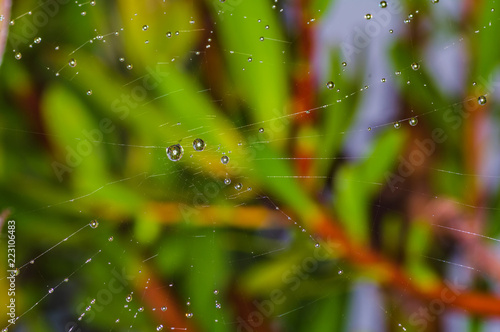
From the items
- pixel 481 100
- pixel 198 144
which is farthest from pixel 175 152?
pixel 481 100

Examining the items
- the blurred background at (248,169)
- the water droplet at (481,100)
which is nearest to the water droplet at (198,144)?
the blurred background at (248,169)

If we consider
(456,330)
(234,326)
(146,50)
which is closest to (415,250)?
(456,330)

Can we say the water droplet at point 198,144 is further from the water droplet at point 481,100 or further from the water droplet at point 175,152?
the water droplet at point 481,100

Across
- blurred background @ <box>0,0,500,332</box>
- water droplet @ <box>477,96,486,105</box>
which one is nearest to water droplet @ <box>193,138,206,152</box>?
blurred background @ <box>0,0,500,332</box>

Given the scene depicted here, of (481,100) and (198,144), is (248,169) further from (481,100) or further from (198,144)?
(481,100)

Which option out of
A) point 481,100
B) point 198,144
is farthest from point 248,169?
point 481,100

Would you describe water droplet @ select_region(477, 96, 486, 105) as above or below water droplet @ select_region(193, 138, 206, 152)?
below

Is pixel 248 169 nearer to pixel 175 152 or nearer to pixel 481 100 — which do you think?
pixel 175 152

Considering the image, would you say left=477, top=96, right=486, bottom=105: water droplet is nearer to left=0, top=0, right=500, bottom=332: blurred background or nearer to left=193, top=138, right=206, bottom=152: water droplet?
left=0, top=0, right=500, bottom=332: blurred background
